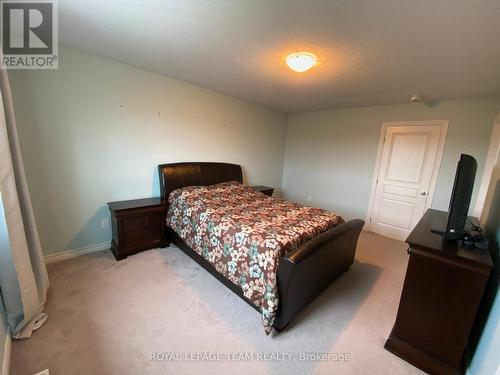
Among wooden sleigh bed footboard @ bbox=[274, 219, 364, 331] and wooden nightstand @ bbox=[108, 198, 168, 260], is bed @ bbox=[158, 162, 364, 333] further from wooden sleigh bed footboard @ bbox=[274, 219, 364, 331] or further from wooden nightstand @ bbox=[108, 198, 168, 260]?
wooden nightstand @ bbox=[108, 198, 168, 260]

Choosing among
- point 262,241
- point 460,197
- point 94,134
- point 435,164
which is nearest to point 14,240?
point 94,134

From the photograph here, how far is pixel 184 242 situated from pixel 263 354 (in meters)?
1.58

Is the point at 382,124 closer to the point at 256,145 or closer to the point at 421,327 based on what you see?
the point at 256,145

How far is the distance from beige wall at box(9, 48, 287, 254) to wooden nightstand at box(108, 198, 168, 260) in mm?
298

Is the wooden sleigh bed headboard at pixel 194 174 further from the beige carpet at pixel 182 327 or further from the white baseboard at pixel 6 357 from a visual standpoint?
the white baseboard at pixel 6 357

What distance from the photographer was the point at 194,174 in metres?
3.46

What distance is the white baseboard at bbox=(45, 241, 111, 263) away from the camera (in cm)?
246

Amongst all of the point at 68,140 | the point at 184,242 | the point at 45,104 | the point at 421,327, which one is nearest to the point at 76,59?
the point at 45,104

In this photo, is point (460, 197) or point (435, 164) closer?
point (460, 197)

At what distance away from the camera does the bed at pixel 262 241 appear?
65.1 inches

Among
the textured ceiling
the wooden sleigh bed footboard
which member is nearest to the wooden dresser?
the wooden sleigh bed footboard

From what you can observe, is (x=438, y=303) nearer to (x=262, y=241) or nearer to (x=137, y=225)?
(x=262, y=241)

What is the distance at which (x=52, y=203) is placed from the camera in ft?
7.89

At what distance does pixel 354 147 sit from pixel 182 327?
395 centimetres
